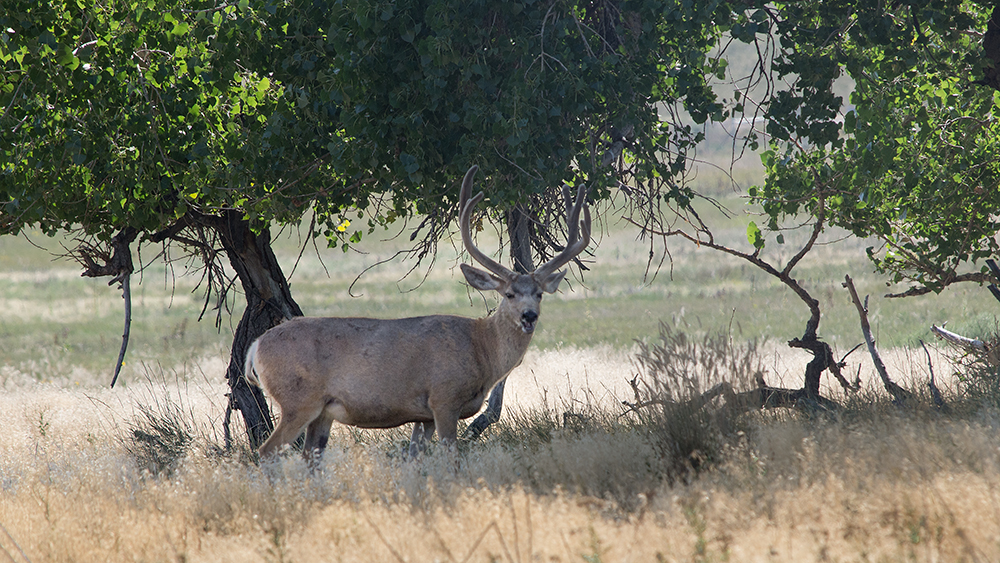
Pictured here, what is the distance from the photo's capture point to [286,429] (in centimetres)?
784

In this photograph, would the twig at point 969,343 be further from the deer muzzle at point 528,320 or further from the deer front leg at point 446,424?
the deer front leg at point 446,424

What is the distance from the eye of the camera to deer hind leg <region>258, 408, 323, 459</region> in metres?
7.81

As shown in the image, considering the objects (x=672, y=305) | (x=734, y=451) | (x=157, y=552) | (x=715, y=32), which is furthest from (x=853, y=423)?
(x=672, y=305)

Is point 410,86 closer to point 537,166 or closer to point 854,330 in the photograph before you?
point 537,166

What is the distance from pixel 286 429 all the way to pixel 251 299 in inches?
108

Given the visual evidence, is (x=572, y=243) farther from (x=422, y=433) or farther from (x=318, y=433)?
(x=318, y=433)

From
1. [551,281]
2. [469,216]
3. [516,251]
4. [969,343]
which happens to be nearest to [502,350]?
[551,281]

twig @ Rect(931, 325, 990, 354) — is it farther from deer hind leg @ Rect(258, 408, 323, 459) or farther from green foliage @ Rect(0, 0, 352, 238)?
green foliage @ Rect(0, 0, 352, 238)

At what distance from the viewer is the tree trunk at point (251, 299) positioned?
1004 centimetres

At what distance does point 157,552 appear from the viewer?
5180 millimetres

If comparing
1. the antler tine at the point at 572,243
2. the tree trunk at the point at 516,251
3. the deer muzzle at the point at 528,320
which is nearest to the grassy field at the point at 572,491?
the tree trunk at the point at 516,251

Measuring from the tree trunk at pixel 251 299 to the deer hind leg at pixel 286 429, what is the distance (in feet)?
7.23

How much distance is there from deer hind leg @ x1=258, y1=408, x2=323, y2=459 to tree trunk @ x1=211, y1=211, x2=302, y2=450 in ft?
7.23

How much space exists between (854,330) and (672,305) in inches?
333
